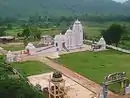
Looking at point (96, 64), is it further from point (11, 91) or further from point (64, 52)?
point (11, 91)

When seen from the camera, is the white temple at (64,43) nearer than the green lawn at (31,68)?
No

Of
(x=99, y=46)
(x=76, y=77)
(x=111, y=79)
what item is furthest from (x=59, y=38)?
(x=111, y=79)

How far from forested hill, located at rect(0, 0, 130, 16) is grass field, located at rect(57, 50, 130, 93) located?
2262 inches

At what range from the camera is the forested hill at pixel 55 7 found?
96.2 metres

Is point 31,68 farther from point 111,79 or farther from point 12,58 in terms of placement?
point 111,79

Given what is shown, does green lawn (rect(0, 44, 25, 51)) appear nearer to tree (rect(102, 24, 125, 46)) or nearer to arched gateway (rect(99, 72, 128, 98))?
tree (rect(102, 24, 125, 46))

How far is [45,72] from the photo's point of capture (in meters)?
28.2

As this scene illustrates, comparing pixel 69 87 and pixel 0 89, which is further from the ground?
pixel 0 89

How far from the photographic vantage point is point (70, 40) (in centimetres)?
3888

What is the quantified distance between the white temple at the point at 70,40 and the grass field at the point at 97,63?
2.78 m

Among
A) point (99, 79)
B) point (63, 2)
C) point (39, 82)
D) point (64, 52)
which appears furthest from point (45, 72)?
point (63, 2)

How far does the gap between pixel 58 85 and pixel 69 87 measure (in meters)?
6.76

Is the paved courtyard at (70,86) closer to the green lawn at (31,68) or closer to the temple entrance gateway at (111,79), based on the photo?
the green lawn at (31,68)

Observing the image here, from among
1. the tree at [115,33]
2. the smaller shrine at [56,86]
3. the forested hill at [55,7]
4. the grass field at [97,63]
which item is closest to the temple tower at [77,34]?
the grass field at [97,63]
